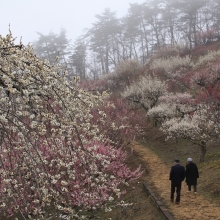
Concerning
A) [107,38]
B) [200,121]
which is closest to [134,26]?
[107,38]

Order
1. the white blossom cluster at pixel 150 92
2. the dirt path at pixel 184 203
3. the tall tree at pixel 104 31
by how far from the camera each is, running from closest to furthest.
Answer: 1. the dirt path at pixel 184 203
2. the white blossom cluster at pixel 150 92
3. the tall tree at pixel 104 31

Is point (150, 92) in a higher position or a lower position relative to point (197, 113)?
higher

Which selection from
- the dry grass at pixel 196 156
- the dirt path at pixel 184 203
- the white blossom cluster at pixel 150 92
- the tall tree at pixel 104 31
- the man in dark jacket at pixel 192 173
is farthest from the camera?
the tall tree at pixel 104 31

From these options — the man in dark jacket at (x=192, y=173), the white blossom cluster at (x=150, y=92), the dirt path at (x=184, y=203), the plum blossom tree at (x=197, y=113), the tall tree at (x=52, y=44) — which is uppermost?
the tall tree at (x=52, y=44)

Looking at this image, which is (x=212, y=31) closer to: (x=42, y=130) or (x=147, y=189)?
(x=147, y=189)

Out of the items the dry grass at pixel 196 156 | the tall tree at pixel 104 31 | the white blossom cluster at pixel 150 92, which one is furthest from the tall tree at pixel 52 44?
the dry grass at pixel 196 156

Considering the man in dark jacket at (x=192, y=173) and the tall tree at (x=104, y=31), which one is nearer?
the man in dark jacket at (x=192, y=173)

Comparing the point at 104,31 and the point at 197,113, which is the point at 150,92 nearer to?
the point at 197,113

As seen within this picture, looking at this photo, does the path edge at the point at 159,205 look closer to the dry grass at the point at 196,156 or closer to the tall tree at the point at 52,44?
the dry grass at the point at 196,156

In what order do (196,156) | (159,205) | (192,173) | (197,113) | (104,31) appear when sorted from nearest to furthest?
1. (159,205)
2. (192,173)
3. (196,156)
4. (197,113)
5. (104,31)

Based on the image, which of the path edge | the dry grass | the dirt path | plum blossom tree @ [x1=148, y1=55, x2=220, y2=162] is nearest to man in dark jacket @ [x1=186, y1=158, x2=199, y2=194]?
the dirt path

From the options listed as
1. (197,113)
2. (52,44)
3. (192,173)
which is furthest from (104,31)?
(192,173)

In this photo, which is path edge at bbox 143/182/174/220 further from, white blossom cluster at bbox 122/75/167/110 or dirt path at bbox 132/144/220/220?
white blossom cluster at bbox 122/75/167/110

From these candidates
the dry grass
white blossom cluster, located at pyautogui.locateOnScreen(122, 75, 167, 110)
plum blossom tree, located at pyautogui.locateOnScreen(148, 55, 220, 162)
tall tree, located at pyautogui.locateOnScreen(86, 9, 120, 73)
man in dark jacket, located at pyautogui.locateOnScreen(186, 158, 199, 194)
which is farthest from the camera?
tall tree, located at pyautogui.locateOnScreen(86, 9, 120, 73)
